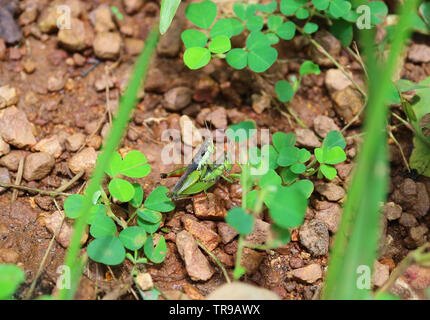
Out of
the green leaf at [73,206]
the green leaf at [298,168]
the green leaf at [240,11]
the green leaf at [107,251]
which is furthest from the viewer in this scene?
the green leaf at [240,11]

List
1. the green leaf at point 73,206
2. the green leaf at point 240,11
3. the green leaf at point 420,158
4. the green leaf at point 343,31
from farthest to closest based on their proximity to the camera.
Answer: the green leaf at point 343,31, the green leaf at point 240,11, the green leaf at point 420,158, the green leaf at point 73,206

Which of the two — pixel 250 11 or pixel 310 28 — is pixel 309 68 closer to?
pixel 310 28

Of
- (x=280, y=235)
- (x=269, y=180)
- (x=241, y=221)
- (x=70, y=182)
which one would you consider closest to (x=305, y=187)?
(x=269, y=180)

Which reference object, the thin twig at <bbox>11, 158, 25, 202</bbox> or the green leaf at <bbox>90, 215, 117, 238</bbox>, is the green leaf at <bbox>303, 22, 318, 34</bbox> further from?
the thin twig at <bbox>11, 158, 25, 202</bbox>

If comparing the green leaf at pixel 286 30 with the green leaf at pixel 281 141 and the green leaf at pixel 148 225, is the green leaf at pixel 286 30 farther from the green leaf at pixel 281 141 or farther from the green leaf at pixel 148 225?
the green leaf at pixel 148 225

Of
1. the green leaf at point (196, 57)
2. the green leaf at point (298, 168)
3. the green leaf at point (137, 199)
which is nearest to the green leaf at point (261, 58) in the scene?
the green leaf at point (196, 57)

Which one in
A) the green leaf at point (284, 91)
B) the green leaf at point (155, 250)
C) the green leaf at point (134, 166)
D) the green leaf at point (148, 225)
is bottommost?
the green leaf at point (155, 250)

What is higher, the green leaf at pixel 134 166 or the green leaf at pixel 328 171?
the green leaf at pixel 134 166
